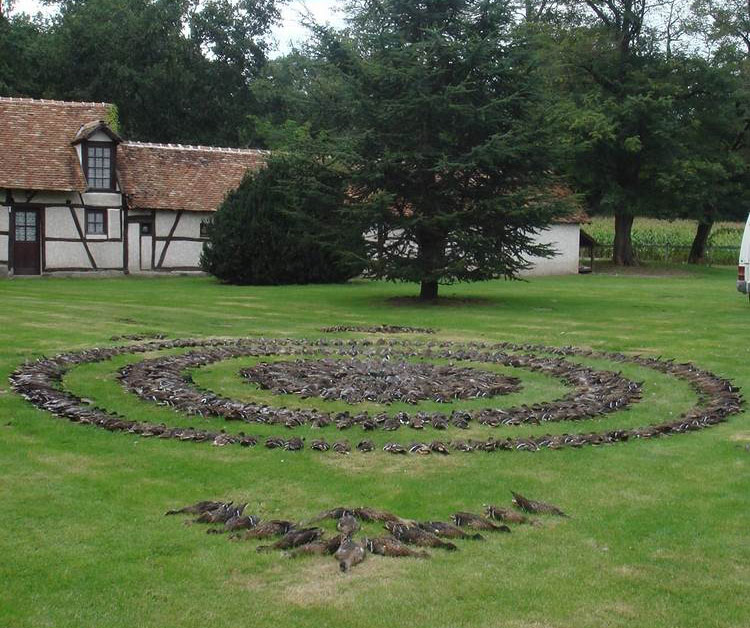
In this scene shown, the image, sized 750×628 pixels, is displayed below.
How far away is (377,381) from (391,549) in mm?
5834

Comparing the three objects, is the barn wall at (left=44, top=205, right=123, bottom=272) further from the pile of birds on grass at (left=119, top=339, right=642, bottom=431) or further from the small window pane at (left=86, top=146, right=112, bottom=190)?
the pile of birds on grass at (left=119, top=339, right=642, bottom=431)

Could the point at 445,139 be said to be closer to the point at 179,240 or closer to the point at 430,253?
the point at 430,253

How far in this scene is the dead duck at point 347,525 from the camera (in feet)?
19.9

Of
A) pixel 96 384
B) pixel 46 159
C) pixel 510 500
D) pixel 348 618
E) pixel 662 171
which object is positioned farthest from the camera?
pixel 662 171

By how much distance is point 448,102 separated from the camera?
22.2m

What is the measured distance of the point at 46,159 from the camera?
34094 mm

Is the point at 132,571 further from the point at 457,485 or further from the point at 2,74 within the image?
the point at 2,74

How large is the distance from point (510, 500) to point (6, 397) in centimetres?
624

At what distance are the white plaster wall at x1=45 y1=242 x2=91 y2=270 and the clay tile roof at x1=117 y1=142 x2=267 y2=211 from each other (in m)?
2.55

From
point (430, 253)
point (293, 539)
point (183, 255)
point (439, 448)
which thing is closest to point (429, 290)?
point (430, 253)

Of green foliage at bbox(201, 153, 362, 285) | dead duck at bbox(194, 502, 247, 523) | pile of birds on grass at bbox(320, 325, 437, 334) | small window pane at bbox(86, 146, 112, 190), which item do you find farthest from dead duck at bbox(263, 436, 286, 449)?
small window pane at bbox(86, 146, 112, 190)

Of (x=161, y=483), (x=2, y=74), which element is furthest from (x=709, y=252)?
(x=161, y=483)

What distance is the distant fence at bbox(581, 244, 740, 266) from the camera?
5325 cm

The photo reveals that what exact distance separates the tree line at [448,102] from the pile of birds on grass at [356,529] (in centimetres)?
1608
